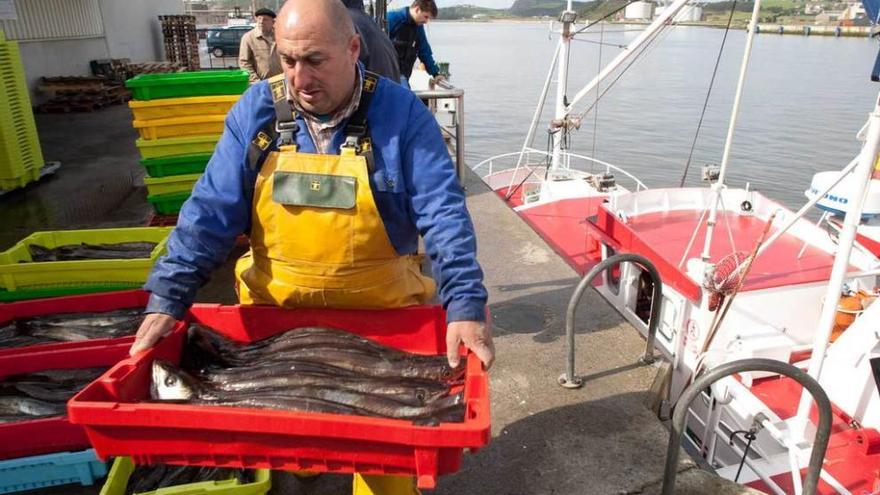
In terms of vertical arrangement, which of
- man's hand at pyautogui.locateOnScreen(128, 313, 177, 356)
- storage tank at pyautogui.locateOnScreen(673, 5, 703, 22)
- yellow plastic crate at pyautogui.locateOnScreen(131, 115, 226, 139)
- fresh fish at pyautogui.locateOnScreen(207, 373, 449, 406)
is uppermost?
storage tank at pyautogui.locateOnScreen(673, 5, 703, 22)

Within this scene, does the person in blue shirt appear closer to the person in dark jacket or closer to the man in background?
the man in background

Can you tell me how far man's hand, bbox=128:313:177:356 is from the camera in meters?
2.13

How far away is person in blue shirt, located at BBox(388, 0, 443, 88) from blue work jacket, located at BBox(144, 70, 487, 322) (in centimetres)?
496

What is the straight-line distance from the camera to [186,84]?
5.65 meters

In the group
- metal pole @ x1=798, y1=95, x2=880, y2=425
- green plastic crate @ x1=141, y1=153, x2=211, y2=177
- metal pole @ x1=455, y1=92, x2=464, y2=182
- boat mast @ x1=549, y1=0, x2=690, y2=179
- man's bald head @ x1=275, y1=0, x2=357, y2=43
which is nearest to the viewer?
man's bald head @ x1=275, y1=0, x2=357, y2=43

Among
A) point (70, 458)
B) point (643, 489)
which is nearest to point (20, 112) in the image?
point (70, 458)

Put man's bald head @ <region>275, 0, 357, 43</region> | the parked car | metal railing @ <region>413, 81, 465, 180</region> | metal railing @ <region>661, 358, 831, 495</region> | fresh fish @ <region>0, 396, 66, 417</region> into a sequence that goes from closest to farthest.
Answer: man's bald head @ <region>275, 0, 357, 43</region> < metal railing @ <region>661, 358, 831, 495</region> < fresh fish @ <region>0, 396, 66, 417</region> < metal railing @ <region>413, 81, 465, 180</region> < the parked car

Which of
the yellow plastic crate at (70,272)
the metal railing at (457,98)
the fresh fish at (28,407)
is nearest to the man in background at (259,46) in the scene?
the metal railing at (457,98)

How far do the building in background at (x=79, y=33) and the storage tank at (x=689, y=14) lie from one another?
13.2 meters

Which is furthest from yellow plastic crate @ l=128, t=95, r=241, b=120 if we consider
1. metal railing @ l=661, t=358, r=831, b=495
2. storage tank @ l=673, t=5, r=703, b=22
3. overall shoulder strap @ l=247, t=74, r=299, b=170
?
storage tank @ l=673, t=5, r=703, b=22

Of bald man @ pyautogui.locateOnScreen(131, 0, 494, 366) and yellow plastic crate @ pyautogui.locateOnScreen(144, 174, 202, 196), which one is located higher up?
bald man @ pyautogui.locateOnScreen(131, 0, 494, 366)

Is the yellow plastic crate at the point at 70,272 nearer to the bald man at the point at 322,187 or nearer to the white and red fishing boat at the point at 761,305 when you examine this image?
the bald man at the point at 322,187

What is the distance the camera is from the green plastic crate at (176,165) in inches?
226

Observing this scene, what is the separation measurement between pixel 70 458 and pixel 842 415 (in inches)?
231
